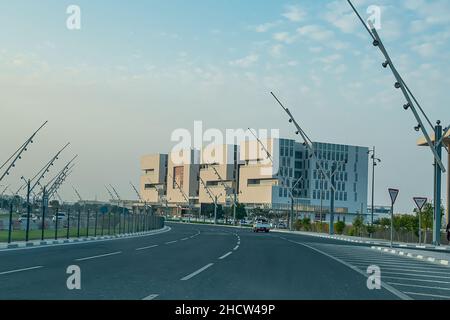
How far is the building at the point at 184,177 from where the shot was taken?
16538 centimetres

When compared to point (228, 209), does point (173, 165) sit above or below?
above

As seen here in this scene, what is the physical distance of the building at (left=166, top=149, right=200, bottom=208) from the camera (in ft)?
543

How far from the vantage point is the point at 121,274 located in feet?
49.9

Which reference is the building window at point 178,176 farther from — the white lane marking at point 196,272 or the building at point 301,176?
the white lane marking at point 196,272

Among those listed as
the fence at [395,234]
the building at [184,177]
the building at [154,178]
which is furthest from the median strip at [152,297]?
the building at [154,178]

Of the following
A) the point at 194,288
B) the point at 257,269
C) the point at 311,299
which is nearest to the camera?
the point at 311,299

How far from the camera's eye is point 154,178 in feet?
601

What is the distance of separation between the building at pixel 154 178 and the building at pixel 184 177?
267cm

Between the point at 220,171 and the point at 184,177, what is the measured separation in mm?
18301

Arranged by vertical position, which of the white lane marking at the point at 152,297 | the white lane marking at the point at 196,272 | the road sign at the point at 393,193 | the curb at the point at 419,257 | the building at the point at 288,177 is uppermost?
the building at the point at 288,177

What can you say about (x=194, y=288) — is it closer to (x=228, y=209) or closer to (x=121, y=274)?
(x=121, y=274)

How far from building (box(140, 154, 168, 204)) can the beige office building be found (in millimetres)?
19942
